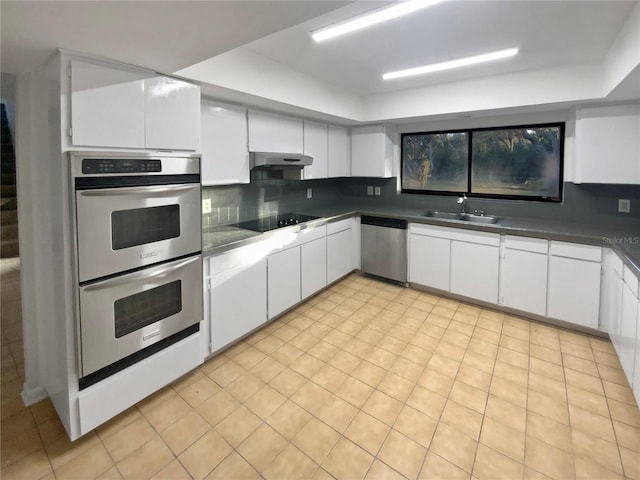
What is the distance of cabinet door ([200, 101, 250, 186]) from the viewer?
2.70 meters

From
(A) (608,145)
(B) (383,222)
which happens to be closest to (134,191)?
(B) (383,222)

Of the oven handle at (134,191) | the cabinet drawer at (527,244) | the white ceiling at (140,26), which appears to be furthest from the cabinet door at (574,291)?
the oven handle at (134,191)

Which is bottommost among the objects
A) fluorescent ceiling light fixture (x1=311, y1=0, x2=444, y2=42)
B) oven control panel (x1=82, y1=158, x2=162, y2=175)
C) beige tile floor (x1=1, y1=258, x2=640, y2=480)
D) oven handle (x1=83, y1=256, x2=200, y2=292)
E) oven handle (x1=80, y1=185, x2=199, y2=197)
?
beige tile floor (x1=1, y1=258, x2=640, y2=480)

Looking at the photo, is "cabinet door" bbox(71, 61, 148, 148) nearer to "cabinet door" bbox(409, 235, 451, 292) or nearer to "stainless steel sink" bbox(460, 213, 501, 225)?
"cabinet door" bbox(409, 235, 451, 292)

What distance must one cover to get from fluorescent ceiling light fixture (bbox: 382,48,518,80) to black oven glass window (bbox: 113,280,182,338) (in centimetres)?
267

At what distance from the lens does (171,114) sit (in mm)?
2086

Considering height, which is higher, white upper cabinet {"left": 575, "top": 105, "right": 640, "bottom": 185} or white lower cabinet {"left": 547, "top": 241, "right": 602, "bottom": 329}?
white upper cabinet {"left": 575, "top": 105, "right": 640, "bottom": 185}

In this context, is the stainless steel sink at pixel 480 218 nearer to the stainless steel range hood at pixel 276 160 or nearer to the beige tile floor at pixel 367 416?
the beige tile floor at pixel 367 416

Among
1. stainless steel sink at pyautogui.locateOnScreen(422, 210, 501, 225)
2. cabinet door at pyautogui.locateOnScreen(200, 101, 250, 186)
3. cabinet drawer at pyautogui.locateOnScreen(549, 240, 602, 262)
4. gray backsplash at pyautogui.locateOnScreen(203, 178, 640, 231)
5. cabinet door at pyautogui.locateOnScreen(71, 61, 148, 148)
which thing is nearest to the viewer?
cabinet door at pyautogui.locateOnScreen(71, 61, 148, 148)

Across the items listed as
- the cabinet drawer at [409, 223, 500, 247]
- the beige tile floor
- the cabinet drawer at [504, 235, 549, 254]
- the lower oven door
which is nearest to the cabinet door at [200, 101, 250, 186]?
the lower oven door

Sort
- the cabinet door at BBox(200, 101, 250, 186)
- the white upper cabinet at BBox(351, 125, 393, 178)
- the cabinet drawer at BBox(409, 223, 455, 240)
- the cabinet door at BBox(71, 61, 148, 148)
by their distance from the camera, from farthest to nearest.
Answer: the white upper cabinet at BBox(351, 125, 393, 178), the cabinet drawer at BBox(409, 223, 455, 240), the cabinet door at BBox(200, 101, 250, 186), the cabinet door at BBox(71, 61, 148, 148)

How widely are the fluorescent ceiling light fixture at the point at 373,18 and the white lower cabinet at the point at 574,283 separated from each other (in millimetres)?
2415

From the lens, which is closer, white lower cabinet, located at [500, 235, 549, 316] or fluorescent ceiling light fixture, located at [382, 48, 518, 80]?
fluorescent ceiling light fixture, located at [382, 48, 518, 80]

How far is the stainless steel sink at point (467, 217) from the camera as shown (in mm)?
3791
